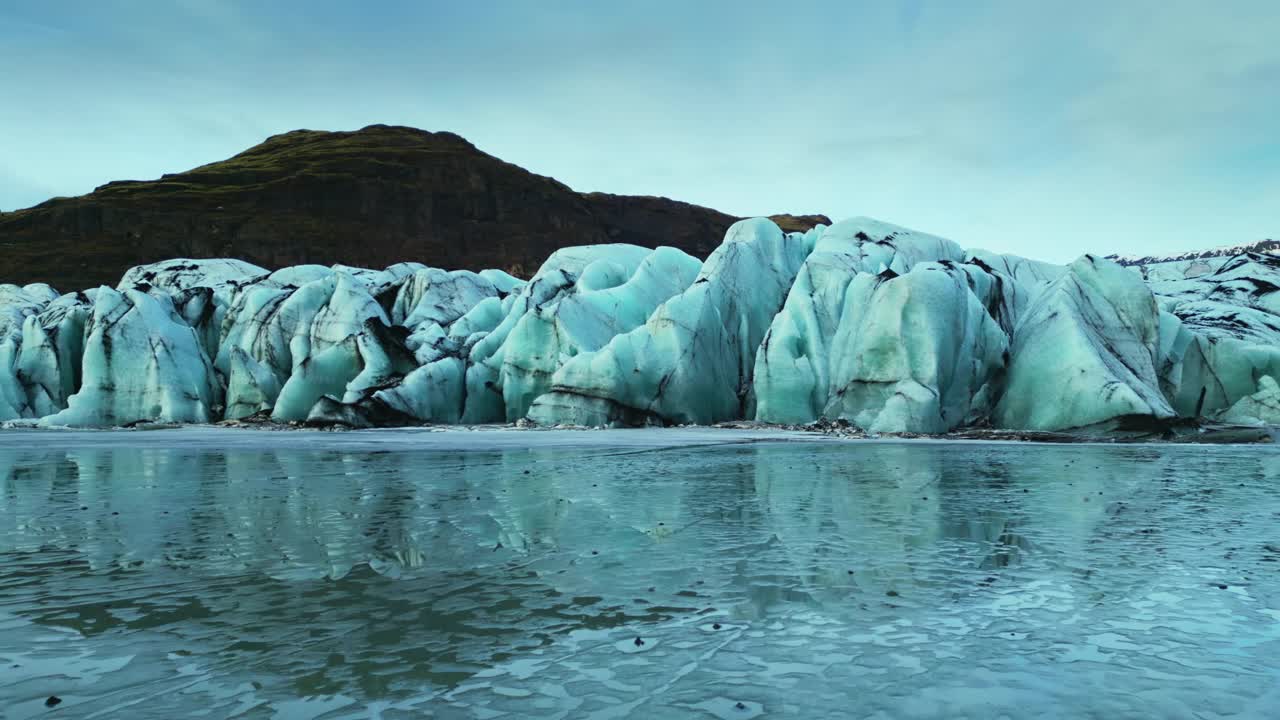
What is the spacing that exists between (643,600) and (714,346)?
20.2m

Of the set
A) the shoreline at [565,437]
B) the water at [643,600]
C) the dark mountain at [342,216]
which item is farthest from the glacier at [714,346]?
the dark mountain at [342,216]

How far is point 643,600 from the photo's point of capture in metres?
4.92

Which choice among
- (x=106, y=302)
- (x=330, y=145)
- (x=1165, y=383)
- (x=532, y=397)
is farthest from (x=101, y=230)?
(x=1165, y=383)

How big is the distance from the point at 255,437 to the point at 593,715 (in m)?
19.5

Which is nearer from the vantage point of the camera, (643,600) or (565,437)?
(643,600)

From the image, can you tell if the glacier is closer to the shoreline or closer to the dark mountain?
the shoreline

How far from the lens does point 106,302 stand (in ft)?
90.2

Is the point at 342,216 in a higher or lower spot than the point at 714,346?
higher

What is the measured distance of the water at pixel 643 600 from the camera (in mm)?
3484

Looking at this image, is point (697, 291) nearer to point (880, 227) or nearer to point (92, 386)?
point (880, 227)

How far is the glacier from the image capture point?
21219mm

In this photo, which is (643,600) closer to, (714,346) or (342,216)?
(714,346)

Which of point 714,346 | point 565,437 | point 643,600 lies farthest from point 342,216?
point 643,600

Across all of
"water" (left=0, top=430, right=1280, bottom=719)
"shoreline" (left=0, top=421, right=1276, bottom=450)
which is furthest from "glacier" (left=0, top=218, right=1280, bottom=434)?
"water" (left=0, top=430, right=1280, bottom=719)
